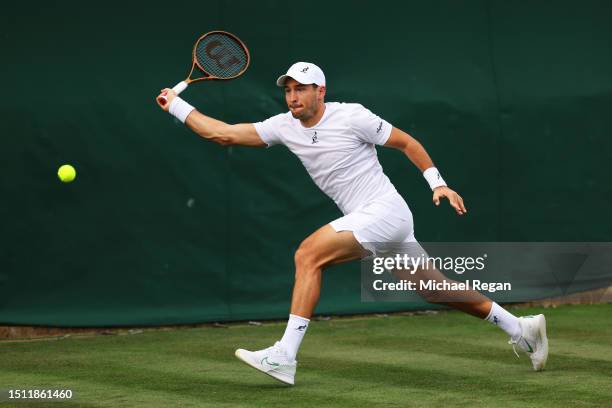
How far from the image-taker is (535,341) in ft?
21.0

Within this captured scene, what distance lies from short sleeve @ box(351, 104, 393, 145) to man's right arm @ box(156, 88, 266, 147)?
0.50 meters

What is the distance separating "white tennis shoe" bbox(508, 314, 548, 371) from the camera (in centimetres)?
636

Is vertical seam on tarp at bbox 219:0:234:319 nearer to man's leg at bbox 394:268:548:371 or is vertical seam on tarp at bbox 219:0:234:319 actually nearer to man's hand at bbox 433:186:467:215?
man's leg at bbox 394:268:548:371

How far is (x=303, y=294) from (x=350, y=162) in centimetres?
77

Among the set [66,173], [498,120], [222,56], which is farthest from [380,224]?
[498,120]

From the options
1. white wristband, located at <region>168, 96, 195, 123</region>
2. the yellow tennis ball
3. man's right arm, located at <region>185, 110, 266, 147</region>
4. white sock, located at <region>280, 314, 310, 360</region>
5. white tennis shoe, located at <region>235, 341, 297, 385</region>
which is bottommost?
white tennis shoe, located at <region>235, 341, 297, 385</region>

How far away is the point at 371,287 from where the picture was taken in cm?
945

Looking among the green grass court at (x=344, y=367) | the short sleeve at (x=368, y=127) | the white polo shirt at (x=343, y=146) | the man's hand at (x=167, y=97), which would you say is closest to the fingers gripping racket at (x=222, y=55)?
the man's hand at (x=167, y=97)

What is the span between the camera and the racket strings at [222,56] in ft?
22.5

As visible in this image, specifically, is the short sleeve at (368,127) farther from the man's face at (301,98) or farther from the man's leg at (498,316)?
the man's leg at (498,316)

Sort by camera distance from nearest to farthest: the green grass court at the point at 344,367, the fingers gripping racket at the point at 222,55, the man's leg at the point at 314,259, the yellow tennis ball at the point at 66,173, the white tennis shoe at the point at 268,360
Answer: the green grass court at the point at 344,367 < the white tennis shoe at the point at 268,360 < the man's leg at the point at 314,259 < the fingers gripping racket at the point at 222,55 < the yellow tennis ball at the point at 66,173

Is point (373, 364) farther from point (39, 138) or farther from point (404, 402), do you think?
point (39, 138)

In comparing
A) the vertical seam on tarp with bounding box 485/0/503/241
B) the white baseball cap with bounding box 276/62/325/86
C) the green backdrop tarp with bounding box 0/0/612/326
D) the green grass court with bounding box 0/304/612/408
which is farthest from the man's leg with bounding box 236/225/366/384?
the vertical seam on tarp with bounding box 485/0/503/241

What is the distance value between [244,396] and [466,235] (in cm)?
430
